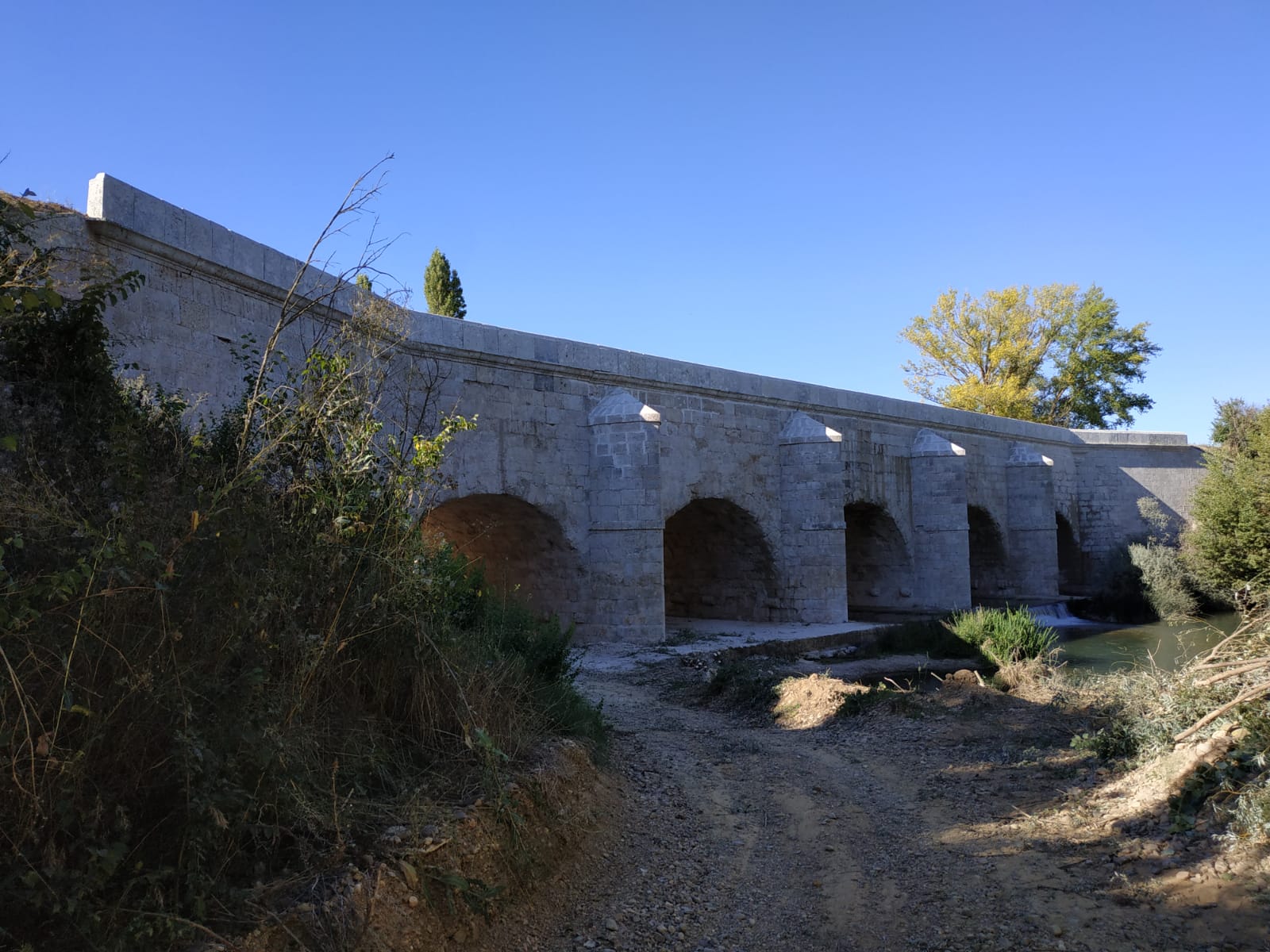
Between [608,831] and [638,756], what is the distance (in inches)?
56.7

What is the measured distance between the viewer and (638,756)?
5629mm

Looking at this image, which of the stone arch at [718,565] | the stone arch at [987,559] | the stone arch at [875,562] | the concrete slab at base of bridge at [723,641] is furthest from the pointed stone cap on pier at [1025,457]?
the stone arch at [718,565]

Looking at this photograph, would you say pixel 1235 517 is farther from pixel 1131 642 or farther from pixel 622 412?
pixel 622 412

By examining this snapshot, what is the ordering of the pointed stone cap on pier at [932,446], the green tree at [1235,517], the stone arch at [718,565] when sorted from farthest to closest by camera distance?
1. the pointed stone cap on pier at [932,446]
2. the green tree at [1235,517]
3. the stone arch at [718,565]

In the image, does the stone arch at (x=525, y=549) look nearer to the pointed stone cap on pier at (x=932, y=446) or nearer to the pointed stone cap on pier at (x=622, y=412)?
the pointed stone cap on pier at (x=622, y=412)

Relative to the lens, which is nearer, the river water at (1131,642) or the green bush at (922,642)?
the green bush at (922,642)

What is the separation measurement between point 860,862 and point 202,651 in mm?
2943

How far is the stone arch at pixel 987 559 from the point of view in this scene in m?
19.5

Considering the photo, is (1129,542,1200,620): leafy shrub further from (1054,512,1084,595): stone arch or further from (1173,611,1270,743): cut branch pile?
(1173,611,1270,743): cut branch pile

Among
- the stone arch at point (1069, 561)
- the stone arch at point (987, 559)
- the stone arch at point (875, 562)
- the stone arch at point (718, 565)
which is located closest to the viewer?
the stone arch at point (718, 565)

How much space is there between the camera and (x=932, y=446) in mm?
16547

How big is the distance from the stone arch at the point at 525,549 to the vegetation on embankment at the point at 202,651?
6620 millimetres

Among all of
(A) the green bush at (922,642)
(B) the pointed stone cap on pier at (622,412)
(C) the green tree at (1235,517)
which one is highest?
(B) the pointed stone cap on pier at (622,412)

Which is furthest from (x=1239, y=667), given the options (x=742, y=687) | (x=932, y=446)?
(x=932, y=446)
